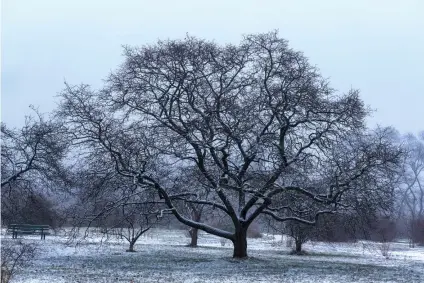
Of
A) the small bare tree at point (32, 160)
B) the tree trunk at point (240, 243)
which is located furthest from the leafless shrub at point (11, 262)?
the tree trunk at point (240, 243)

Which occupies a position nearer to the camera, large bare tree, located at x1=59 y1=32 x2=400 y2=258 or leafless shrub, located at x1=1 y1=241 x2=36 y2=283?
leafless shrub, located at x1=1 y1=241 x2=36 y2=283

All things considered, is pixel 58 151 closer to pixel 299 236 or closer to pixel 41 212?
pixel 41 212

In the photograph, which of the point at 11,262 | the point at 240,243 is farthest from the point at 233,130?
the point at 11,262

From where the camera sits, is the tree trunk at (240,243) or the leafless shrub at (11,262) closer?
the leafless shrub at (11,262)

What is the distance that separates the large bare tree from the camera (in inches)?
933

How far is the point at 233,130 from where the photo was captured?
23.9m

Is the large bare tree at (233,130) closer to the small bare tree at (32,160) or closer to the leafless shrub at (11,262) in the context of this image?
the small bare tree at (32,160)

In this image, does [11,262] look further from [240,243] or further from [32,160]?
[240,243]

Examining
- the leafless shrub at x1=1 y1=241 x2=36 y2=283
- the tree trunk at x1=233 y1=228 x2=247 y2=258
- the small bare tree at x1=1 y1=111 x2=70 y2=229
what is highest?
the small bare tree at x1=1 y1=111 x2=70 y2=229

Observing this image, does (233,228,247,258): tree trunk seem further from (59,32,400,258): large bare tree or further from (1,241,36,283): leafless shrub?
(1,241,36,283): leafless shrub

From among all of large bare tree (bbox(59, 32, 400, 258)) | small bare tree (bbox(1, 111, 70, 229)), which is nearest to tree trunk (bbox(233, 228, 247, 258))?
large bare tree (bbox(59, 32, 400, 258))

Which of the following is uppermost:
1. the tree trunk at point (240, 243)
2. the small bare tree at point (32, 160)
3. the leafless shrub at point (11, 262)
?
the small bare tree at point (32, 160)

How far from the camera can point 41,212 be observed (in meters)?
30.2

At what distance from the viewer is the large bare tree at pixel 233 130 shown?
933 inches
